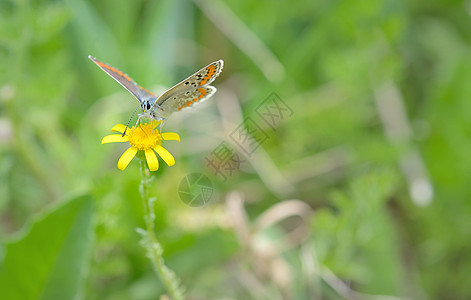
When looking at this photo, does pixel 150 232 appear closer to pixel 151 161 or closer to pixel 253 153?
pixel 151 161

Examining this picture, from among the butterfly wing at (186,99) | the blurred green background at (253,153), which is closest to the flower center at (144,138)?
the butterfly wing at (186,99)

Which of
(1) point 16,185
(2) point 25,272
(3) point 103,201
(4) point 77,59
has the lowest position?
(2) point 25,272

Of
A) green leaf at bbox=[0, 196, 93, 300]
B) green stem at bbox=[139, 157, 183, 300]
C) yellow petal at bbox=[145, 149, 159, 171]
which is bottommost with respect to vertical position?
green stem at bbox=[139, 157, 183, 300]

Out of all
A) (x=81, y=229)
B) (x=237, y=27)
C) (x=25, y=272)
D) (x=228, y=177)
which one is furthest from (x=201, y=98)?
(x=237, y=27)

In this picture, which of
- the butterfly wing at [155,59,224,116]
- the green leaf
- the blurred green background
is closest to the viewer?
the butterfly wing at [155,59,224,116]

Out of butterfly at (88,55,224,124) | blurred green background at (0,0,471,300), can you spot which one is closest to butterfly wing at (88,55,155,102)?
butterfly at (88,55,224,124)

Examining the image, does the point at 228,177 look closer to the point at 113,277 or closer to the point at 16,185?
the point at 113,277

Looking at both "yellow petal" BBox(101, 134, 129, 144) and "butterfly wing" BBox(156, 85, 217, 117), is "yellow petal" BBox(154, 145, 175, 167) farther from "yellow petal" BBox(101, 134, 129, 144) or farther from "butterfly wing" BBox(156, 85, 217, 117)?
"butterfly wing" BBox(156, 85, 217, 117)

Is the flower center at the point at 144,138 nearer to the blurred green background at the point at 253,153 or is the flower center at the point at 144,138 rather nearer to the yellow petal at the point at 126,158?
the yellow petal at the point at 126,158
